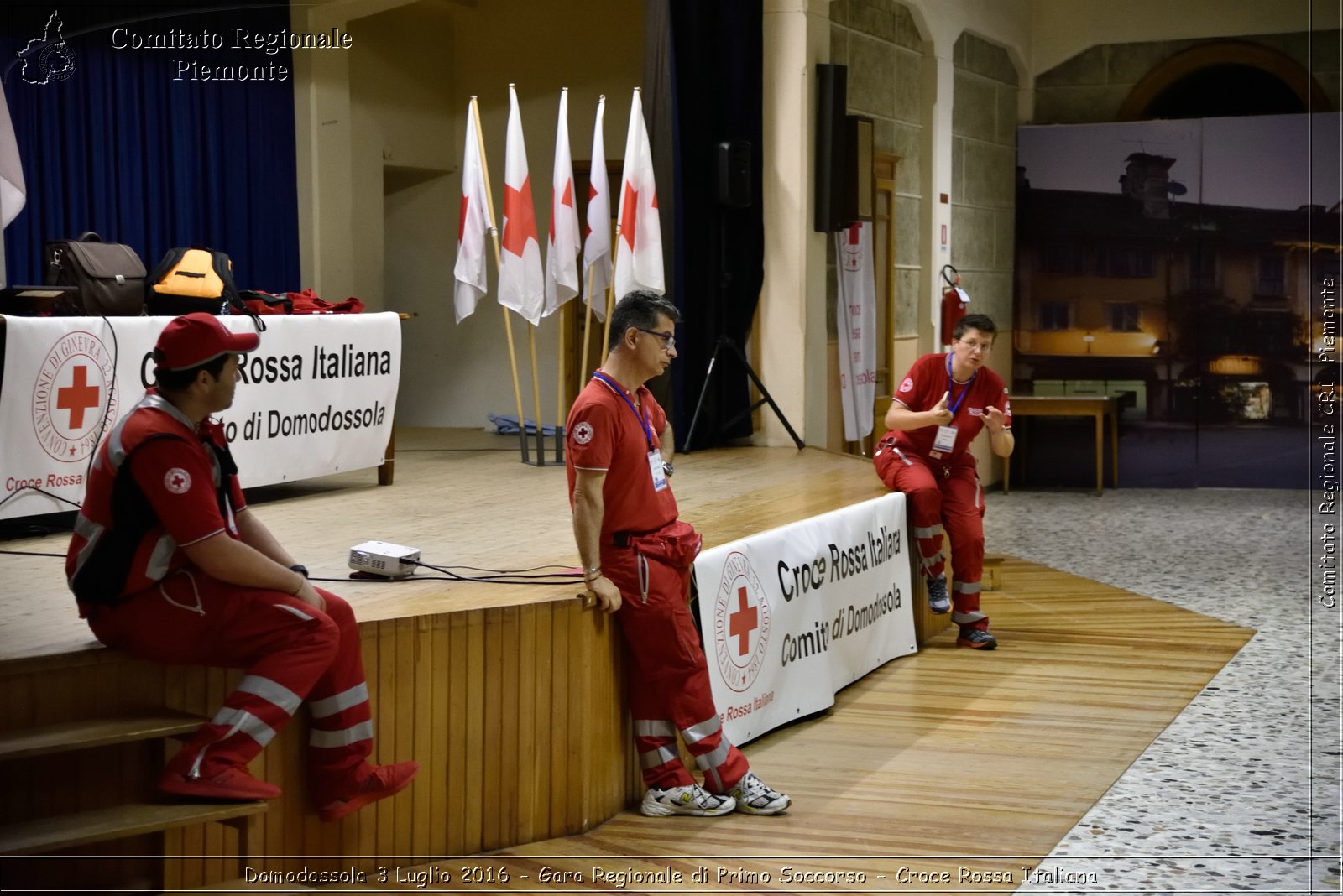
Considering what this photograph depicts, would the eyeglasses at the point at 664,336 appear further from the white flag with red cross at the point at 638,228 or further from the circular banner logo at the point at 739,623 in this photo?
the white flag with red cross at the point at 638,228

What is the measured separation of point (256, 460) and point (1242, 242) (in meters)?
7.89

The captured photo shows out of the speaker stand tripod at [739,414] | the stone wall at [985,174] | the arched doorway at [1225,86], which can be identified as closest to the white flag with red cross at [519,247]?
the speaker stand tripod at [739,414]

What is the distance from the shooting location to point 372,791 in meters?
3.14

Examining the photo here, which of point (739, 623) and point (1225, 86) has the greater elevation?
point (1225, 86)

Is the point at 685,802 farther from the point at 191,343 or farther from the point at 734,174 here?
the point at 734,174

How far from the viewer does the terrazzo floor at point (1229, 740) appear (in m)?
3.42

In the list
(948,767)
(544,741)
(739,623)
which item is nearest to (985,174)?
(739,623)

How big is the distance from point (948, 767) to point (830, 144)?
449 cm

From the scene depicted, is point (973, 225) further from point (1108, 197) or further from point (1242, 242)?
point (1242, 242)

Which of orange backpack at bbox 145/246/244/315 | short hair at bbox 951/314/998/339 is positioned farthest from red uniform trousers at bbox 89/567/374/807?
short hair at bbox 951/314/998/339

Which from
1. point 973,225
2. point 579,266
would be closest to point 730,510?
point 579,266

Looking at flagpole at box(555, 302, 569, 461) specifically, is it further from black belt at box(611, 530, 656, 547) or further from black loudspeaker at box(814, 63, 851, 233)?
black belt at box(611, 530, 656, 547)

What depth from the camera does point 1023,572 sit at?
294 inches

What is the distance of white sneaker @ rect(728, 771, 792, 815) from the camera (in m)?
3.75
